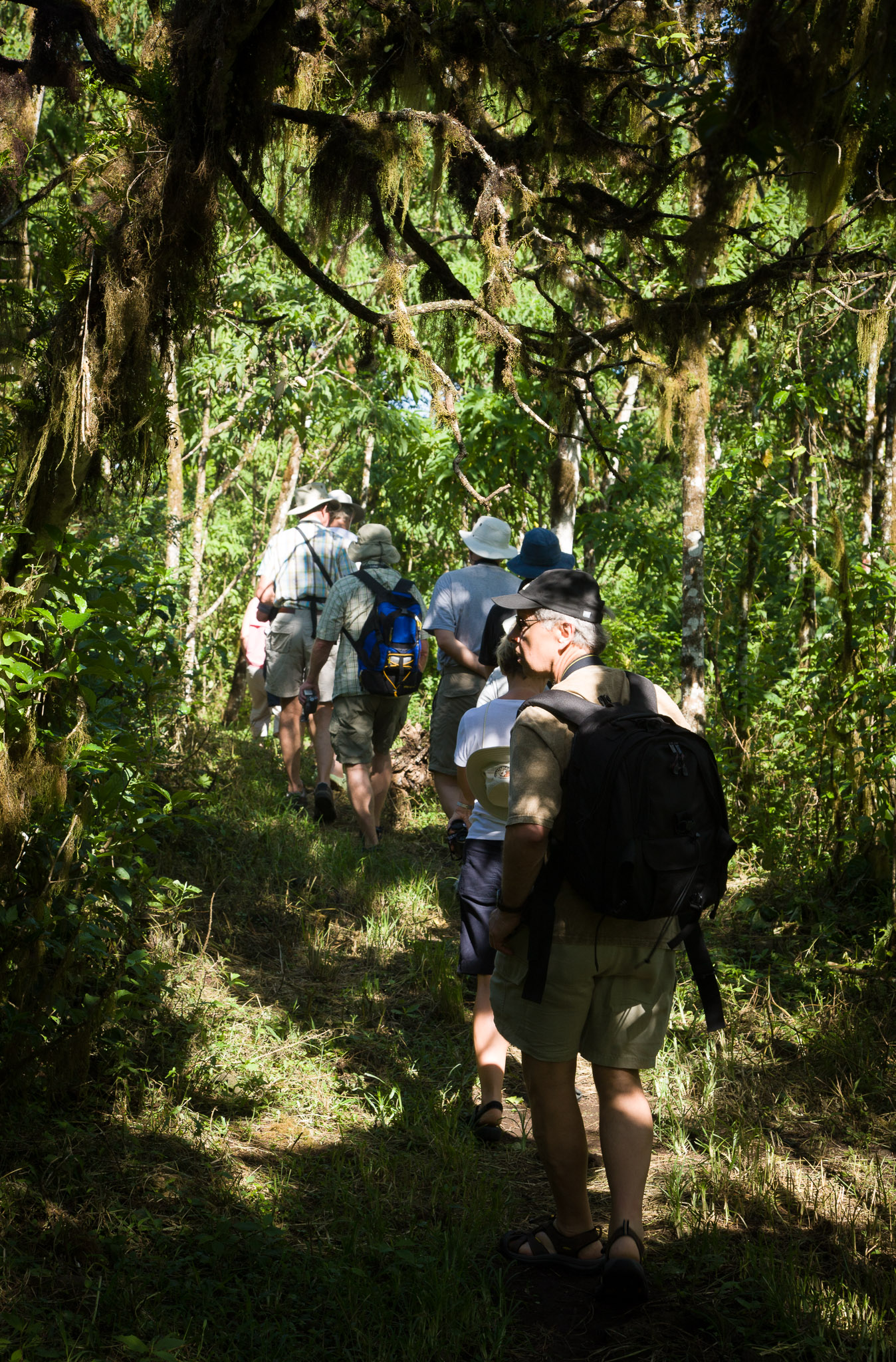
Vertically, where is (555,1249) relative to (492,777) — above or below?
below

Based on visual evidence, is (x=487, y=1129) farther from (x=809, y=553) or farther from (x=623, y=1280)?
(x=809, y=553)

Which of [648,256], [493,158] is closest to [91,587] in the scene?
[493,158]

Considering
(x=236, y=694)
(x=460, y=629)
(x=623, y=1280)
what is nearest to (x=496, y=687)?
(x=460, y=629)

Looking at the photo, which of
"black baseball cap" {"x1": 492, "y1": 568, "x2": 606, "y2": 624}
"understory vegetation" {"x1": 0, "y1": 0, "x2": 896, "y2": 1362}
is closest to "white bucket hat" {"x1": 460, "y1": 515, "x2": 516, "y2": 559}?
"understory vegetation" {"x1": 0, "y1": 0, "x2": 896, "y2": 1362}

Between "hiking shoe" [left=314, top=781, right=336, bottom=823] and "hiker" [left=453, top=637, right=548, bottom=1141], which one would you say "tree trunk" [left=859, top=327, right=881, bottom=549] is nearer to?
"hiking shoe" [left=314, top=781, right=336, bottom=823]

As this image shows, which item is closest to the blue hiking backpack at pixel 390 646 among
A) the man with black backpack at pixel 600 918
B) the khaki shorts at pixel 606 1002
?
the man with black backpack at pixel 600 918

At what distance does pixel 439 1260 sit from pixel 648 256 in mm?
4608

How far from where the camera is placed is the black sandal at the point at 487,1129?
395 centimetres

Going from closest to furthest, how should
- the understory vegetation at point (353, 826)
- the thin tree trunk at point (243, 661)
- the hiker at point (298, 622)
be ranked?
the understory vegetation at point (353, 826), the hiker at point (298, 622), the thin tree trunk at point (243, 661)

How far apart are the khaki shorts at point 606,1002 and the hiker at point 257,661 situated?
19.5 feet

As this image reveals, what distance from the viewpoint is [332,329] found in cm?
1075

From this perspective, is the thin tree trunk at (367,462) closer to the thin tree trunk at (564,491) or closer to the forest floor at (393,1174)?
the thin tree trunk at (564,491)

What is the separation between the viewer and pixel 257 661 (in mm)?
9234

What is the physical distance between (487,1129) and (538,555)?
9.31 ft
